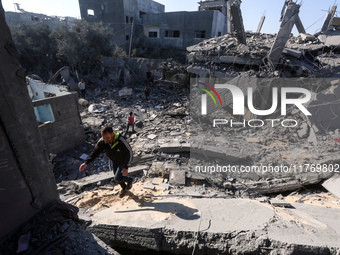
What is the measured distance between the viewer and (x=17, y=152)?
201 cm

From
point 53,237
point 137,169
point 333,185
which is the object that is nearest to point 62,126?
point 137,169

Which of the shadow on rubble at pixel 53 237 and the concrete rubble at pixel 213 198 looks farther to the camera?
the concrete rubble at pixel 213 198

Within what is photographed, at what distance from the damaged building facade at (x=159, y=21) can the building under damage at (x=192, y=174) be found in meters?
11.2

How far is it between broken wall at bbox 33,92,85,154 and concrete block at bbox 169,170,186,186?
510 centimetres

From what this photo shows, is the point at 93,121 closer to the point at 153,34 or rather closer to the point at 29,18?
the point at 153,34

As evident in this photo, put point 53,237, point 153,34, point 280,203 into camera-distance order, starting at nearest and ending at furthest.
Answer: point 53,237 → point 280,203 → point 153,34

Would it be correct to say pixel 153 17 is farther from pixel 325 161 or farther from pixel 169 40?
pixel 325 161

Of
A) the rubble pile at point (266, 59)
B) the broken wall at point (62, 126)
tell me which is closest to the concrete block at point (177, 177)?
the broken wall at point (62, 126)

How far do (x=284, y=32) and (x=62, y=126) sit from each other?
9.24 meters

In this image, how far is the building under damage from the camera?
2.06m

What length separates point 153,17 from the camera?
70.7ft

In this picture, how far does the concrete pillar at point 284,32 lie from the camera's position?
23.4ft

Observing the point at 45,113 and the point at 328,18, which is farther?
the point at 328,18

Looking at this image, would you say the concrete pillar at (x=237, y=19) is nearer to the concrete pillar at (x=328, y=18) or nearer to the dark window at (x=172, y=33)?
the concrete pillar at (x=328, y=18)
